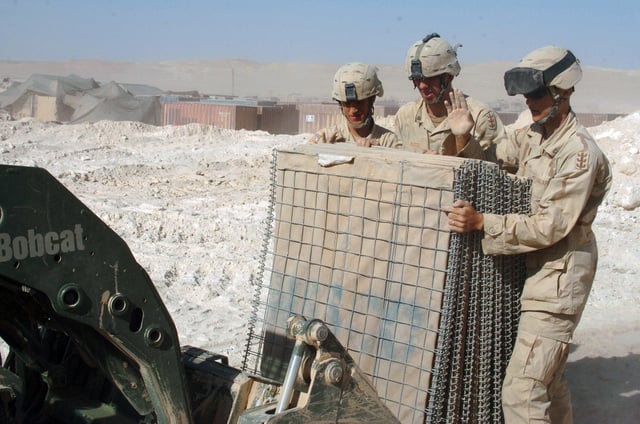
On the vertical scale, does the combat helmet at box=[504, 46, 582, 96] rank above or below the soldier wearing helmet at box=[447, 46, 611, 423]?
above

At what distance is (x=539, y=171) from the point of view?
13.0 ft

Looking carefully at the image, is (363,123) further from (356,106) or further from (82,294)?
(82,294)

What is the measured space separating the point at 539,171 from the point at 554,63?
54cm

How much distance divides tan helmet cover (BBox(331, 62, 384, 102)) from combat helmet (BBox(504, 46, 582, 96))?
136 cm

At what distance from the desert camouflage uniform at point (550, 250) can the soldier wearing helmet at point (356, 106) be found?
57.2 inches

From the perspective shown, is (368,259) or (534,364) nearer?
(534,364)

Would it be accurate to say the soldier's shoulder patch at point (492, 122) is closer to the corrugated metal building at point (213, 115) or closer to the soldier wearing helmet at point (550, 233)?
the soldier wearing helmet at point (550, 233)

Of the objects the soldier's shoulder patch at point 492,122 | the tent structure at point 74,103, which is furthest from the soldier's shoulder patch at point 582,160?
the tent structure at point 74,103

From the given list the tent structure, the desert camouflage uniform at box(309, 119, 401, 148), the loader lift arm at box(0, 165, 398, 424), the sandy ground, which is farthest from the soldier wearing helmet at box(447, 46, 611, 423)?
the tent structure

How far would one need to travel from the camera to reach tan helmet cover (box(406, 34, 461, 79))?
4.73 metres

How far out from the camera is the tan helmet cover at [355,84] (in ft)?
16.9

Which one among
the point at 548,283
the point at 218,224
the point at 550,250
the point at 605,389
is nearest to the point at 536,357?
the point at 548,283

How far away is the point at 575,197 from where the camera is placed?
3.72m

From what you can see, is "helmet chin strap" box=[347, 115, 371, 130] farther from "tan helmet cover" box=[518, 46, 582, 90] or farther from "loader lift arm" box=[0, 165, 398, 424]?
"loader lift arm" box=[0, 165, 398, 424]
